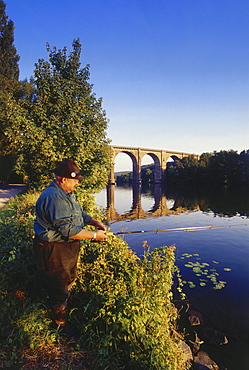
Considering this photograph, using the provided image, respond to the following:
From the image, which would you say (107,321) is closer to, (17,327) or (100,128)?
(17,327)

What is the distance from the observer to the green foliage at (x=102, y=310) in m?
2.70

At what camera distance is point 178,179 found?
209 ft

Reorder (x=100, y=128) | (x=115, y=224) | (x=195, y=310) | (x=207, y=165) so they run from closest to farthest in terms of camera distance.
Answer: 1. (x=195, y=310)
2. (x=100, y=128)
3. (x=115, y=224)
4. (x=207, y=165)

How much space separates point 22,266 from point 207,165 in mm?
55972

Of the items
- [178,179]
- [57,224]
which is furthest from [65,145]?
[178,179]

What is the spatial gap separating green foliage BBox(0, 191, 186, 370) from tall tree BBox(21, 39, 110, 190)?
15.6 ft

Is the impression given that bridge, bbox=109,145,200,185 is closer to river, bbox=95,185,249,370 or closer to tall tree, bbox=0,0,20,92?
tall tree, bbox=0,0,20,92

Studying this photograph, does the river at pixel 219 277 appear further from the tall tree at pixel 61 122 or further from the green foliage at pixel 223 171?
the green foliage at pixel 223 171

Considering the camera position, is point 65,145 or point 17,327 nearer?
point 17,327

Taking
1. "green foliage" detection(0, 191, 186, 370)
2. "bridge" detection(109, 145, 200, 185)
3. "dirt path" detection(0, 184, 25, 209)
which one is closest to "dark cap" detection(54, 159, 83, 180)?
"green foliage" detection(0, 191, 186, 370)

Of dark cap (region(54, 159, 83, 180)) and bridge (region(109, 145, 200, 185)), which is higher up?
bridge (region(109, 145, 200, 185))

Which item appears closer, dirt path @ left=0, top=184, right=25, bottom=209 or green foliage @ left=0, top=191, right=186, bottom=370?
green foliage @ left=0, top=191, right=186, bottom=370

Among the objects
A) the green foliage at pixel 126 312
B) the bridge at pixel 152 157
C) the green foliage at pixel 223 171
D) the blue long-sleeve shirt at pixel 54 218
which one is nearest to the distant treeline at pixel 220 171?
the green foliage at pixel 223 171

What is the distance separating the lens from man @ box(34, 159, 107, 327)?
264 cm
